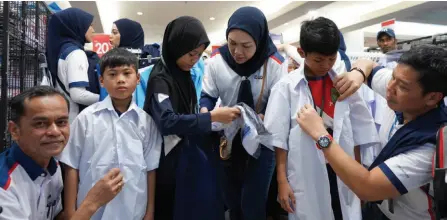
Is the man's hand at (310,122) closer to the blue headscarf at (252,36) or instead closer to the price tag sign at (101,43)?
the blue headscarf at (252,36)

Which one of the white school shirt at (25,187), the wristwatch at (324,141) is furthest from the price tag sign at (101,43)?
the wristwatch at (324,141)

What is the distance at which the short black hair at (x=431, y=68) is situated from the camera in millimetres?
1160

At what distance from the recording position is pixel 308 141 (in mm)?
1497

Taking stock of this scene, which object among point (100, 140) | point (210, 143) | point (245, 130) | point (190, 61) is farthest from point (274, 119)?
point (100, 140)

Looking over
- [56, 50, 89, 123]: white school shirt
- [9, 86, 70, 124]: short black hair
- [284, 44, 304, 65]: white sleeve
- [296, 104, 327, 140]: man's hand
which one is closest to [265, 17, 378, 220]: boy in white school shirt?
[296, 104, 327, 140]: man's hand

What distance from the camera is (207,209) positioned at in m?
1.63

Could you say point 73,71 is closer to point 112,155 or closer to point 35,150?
point 112,155

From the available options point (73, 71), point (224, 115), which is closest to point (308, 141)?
point (224, 115)

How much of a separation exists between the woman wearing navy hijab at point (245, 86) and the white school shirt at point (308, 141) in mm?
174

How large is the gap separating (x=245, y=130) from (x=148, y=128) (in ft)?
1.55

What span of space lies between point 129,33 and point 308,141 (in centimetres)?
210

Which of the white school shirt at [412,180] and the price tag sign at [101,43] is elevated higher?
the price tag sign at [101,43]

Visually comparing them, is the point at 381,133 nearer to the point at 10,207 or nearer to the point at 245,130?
the point at 245,130

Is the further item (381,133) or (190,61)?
(381,133)
